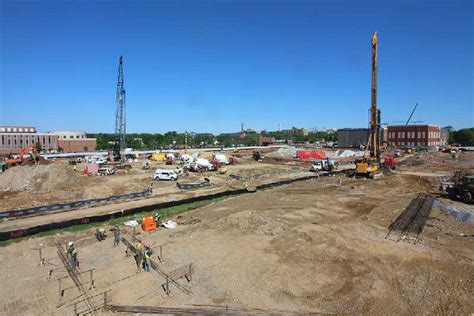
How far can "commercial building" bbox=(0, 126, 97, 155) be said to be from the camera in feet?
407

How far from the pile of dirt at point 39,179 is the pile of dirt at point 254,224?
24.1 metres

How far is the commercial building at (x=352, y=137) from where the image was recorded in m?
124

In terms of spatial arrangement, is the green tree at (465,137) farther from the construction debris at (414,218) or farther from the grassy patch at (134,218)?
the grassy patch at (134,218)

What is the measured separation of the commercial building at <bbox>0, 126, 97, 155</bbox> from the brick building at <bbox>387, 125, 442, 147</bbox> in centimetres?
12858

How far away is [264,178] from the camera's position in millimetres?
48031

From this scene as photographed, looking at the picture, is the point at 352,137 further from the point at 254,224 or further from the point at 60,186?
the point at 254,224

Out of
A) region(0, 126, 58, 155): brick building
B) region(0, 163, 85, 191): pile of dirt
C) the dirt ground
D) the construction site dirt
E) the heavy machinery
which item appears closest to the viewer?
the construction site dirt

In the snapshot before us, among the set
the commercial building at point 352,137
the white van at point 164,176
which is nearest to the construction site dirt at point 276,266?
the white van at point 164,176

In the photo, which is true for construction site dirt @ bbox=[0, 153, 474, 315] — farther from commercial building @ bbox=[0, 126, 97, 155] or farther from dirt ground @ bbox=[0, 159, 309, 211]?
commercial building @ bbox=[0, 126, 97, 155]

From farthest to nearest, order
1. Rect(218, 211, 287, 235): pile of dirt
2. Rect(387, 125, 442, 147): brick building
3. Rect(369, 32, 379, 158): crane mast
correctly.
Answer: Rect(387, 125, 442, 147): brick building → Rect(369, 32, 379, 158): crane mast → Rect(218, 211, 287, 235): pile of dirt

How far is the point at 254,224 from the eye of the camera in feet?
73.3

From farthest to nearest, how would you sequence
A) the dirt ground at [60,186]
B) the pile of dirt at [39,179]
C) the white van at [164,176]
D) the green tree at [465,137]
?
the green tree at [465,137] < the white van at [164,176] < the pile of dirt at [39,179] < the dirt ground at [60,186]

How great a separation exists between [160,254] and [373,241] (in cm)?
1201

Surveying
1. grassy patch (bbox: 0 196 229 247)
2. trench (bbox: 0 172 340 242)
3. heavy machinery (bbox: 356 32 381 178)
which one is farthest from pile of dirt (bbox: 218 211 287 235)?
heavy machinery (bbox: 356 32 381 178)
